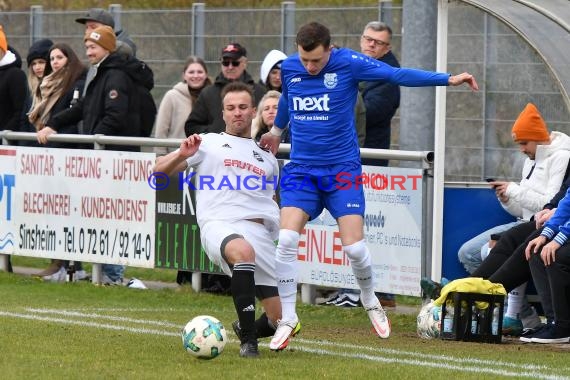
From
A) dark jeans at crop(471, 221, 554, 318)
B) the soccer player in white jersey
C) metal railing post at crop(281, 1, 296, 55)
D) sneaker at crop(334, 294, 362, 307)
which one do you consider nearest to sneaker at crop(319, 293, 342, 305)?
sneaker at crop(334, 294, 362, 307)

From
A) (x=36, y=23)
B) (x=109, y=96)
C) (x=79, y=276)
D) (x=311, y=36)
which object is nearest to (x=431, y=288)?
(x=311, y=36)

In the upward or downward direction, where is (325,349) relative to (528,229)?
downward

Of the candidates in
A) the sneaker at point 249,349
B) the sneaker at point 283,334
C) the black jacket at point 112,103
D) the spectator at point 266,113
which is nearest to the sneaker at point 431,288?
the sneaker at point 283,334

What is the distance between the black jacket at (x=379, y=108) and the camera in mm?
13906

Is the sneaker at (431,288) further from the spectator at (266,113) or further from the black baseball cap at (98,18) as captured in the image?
the black baseball cap at (98,18)

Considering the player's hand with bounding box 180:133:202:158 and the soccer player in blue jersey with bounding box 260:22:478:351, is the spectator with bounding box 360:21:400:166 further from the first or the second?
the player's hand with bounding box 180:133:202:158

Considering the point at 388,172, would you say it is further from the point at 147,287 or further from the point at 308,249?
the point at 147,287

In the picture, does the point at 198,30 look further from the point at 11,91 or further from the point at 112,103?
the point at 112,103

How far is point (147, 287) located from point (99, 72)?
230cm

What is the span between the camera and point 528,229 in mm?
11812

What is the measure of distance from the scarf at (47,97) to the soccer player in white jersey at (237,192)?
6438mm

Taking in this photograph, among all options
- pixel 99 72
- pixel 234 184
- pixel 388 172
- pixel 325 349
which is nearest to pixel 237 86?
pixel 234 184

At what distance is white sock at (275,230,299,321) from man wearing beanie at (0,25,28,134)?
7.40 metres

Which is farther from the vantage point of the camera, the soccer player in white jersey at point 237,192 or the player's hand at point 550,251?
the player's hand at point 550,251
